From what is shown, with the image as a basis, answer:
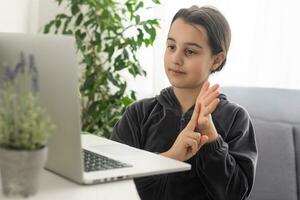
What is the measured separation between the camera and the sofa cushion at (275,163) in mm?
1932

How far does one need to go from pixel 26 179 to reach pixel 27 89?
15 centimetres

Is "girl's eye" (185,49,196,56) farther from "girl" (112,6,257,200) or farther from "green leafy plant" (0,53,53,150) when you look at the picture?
"green leafy plant" (0,53,53,150)

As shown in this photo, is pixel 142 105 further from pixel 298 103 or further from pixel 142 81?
pixel 142 81

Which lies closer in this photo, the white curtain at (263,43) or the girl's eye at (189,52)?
the girl's eye at (189,52)

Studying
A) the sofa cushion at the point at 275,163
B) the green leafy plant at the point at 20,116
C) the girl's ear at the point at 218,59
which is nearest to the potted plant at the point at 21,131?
the green leafy plant at the point at 20,116

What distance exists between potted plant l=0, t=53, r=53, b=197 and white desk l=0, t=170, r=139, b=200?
0.18ft

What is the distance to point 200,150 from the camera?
141 centimetres

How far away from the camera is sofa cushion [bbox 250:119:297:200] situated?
1.93 metres

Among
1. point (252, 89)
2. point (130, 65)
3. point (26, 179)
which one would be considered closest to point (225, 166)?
point (26, 179)

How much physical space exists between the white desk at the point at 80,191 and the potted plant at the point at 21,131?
0.06 m

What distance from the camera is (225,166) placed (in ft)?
4.66

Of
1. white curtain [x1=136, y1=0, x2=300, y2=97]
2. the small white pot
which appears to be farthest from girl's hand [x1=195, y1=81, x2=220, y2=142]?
white curtain [x1=136, y1=0, x2=300, y2=97]

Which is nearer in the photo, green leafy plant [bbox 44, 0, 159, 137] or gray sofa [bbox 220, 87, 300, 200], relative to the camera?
gray sofa [bbox 220, 87, 300, 200]

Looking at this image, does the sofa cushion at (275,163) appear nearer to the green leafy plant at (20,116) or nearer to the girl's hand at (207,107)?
the girl's hand at (207,107)
